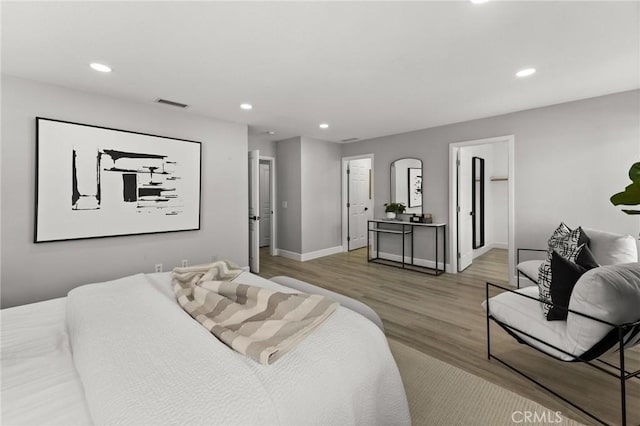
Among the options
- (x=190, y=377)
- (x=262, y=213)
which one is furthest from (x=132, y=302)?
(x=262, y=213)

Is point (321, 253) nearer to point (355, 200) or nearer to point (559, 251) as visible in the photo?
point (355, 200)

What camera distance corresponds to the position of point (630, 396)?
1.81 meters

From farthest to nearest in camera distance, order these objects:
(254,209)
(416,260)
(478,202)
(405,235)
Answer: (478,202) < (405,235) < (416,260) < (254,209)

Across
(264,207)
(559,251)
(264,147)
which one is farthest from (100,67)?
(264,207)

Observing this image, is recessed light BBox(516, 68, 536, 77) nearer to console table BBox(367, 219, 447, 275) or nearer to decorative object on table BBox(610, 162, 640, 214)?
decorative object on table BBox(610, 162, 640, 214)

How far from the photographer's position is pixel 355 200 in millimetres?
6777

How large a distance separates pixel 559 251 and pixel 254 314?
8.73 feet

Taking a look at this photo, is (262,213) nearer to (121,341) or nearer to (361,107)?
(361,107)

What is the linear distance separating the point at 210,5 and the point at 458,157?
13.6 feet

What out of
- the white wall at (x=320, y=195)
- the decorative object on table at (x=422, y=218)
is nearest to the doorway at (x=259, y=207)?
the white wall at (x=320, y=195)

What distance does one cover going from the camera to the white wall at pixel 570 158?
129 inches

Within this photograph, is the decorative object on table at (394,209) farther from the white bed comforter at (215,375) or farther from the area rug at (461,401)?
the white bed comforter at (215,375)

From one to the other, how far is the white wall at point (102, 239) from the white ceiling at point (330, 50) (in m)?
0.23

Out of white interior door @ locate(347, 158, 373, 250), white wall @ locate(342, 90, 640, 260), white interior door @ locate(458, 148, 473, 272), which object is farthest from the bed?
white interior door @ locate(347, 158, 373, 250)
